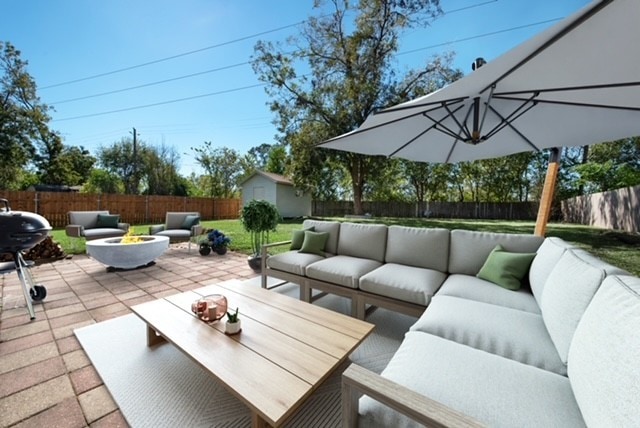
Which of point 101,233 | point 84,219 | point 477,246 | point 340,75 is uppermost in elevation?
point 340,75

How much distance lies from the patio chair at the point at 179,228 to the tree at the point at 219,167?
14.8 metres

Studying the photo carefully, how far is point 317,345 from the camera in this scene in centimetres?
159

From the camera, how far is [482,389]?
1071mm

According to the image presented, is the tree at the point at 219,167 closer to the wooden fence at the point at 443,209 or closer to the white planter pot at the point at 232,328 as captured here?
the wooden fence at the point at 443,209

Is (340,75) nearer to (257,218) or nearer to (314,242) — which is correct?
(257,218)

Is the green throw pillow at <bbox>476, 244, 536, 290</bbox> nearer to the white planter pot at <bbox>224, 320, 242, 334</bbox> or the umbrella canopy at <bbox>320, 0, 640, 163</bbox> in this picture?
the umbrella canopy at <bbox>320, 0, 640, 163</bbox>

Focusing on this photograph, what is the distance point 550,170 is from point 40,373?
6.07 m

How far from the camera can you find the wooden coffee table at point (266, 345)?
1.21 meters

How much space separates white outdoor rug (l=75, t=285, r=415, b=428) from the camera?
155 cm

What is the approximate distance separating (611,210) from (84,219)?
15777mm

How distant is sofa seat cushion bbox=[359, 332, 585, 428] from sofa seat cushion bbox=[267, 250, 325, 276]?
1.84 meters

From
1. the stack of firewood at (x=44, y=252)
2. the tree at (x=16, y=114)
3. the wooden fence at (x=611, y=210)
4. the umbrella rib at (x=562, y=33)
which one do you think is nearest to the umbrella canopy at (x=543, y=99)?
the umbrella rib at (x=562, y=33)

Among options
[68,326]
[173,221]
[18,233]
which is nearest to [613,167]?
[173,221]

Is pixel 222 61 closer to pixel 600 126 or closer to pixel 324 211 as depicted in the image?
pixel 324 211
